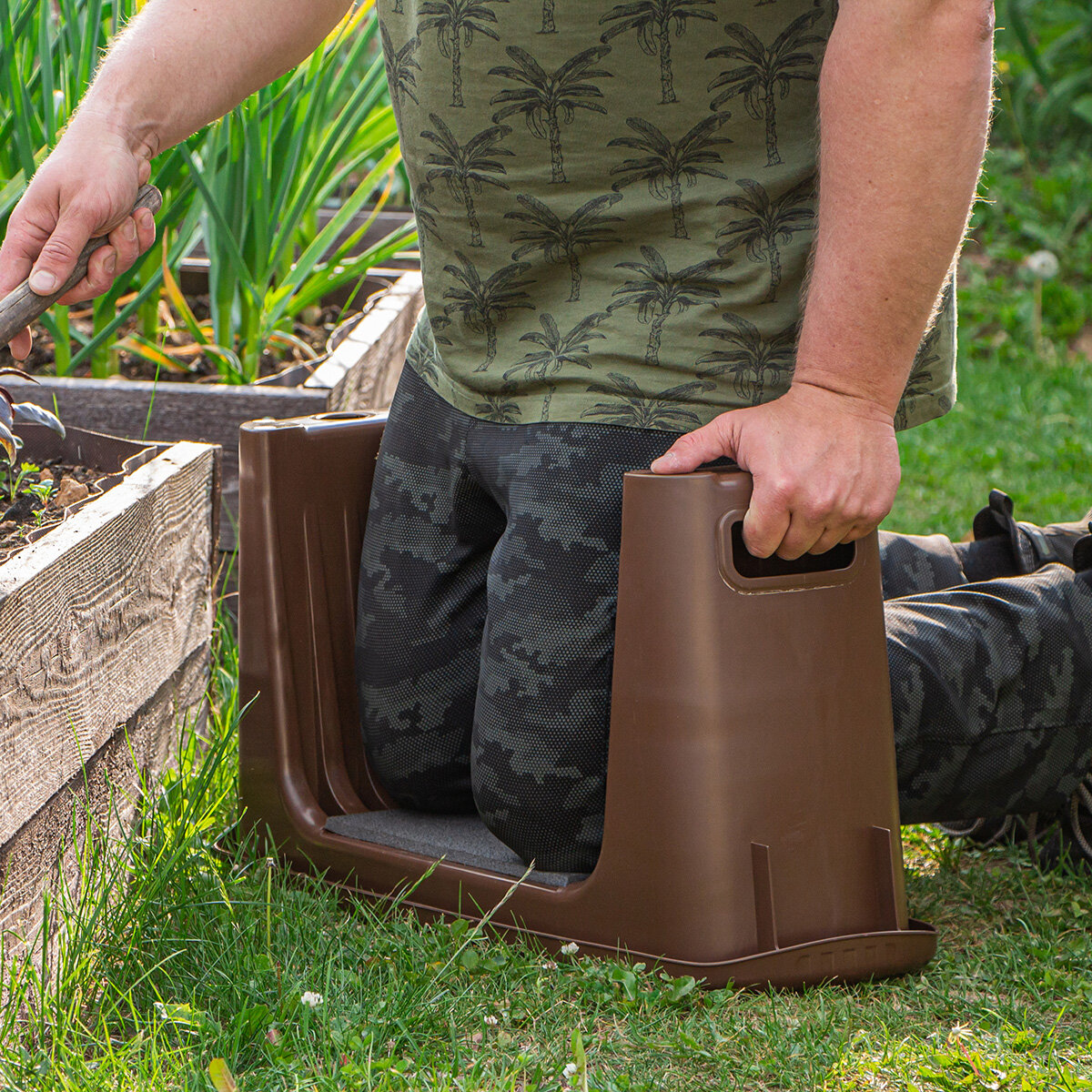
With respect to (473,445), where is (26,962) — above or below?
below

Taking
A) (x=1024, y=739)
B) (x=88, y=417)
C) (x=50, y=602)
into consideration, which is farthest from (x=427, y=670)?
(x=88, y=417)

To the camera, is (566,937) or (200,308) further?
(200,308)

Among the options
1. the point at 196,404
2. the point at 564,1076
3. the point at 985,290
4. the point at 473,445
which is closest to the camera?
the point at 564,1076

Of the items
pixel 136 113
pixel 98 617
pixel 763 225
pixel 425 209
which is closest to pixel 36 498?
pixel 98 617

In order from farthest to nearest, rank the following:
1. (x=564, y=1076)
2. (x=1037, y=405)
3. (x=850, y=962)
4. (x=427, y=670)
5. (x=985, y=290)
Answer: (x=985, y=290) → (x=1037, y=405) → (x=427, y=670) → (x=850, y=962) → (x=564, y=1076)

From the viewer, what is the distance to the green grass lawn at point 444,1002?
114 cm

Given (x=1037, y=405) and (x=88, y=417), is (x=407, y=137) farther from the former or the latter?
(x=1037, y=405)

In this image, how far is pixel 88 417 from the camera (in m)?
2.14

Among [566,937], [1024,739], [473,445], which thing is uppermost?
[473,445]

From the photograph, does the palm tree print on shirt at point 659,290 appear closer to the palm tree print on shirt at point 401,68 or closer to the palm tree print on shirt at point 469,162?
the palm tree print on shirt at point 469,162

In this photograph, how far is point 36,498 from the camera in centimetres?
161

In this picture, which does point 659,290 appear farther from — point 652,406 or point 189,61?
point 189,61

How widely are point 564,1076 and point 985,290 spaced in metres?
4.26

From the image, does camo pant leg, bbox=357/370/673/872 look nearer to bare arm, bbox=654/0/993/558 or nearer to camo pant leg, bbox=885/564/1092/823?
bare arm, bbox=654/0/993/558
